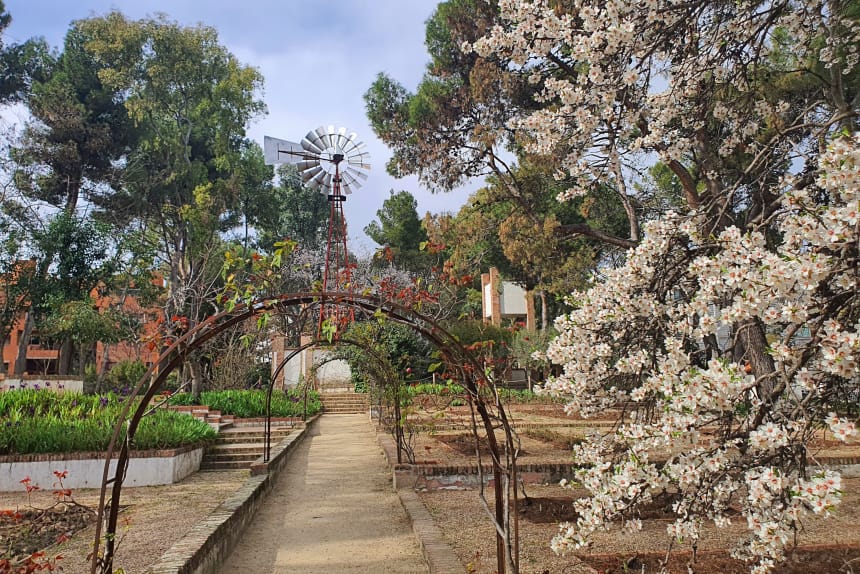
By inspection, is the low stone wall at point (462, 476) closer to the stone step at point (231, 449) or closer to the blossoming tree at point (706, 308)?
the blossoming tree at point (706, 308)

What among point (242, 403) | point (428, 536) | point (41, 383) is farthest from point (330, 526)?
point (41, 383)

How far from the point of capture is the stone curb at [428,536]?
13.7 feet

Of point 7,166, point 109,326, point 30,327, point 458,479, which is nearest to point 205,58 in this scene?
point 7,166

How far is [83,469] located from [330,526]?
406cm

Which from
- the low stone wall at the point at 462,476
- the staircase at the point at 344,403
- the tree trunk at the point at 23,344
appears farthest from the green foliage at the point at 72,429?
the tree trunk at the point at 23,344

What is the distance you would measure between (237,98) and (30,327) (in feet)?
40.4

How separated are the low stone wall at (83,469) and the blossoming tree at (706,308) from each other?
20.1 ft

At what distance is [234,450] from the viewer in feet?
34.1

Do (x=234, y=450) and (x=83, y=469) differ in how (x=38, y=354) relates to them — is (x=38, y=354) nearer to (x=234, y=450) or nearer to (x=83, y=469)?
(x=234, y=450)

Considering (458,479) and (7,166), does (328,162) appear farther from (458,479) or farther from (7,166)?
(7,166)

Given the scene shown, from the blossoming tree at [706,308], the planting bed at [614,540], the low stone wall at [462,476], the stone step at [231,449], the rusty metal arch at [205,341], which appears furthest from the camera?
the stone step at [231,449]

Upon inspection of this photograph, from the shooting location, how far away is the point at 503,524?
138 inches

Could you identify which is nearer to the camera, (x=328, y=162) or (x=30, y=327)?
(x=328, y=162)

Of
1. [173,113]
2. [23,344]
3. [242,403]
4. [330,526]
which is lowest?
[330,526]
